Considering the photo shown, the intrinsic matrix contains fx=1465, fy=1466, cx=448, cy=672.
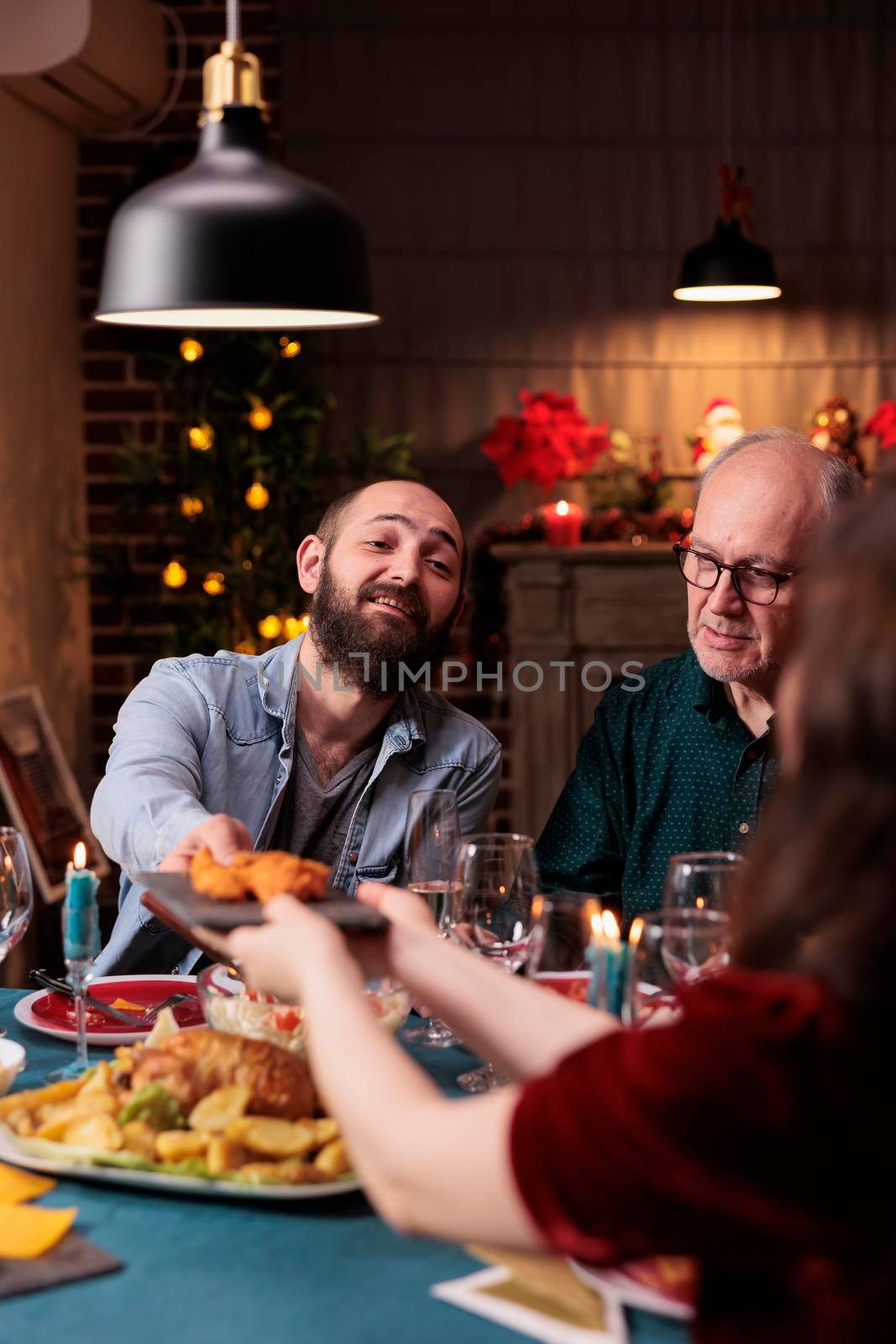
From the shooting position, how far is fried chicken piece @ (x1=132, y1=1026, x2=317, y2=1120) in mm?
1185

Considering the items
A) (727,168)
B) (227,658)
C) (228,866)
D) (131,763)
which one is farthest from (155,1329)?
(727,168)

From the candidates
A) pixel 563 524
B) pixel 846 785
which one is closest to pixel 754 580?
pixel 846 785

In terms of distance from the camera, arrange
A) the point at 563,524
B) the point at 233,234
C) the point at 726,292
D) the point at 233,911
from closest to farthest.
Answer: the point at 233,911 → the point at 233,234 → the point at 726,292 → the point at 563,524

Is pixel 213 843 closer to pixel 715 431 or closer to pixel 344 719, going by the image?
pixel 344 719

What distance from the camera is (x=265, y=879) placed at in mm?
1194

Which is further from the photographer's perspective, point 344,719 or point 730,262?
point 730,262

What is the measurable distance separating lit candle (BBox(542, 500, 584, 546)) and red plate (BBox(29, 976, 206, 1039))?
292cm

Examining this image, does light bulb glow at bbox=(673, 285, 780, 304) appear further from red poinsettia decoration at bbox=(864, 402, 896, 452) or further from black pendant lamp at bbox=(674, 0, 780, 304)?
red poinsettia decoration at bbox=(864, 402, 896, 452)

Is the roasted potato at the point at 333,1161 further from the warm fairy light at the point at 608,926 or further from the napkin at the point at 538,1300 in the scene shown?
the warm fairy light at the point at 608,926

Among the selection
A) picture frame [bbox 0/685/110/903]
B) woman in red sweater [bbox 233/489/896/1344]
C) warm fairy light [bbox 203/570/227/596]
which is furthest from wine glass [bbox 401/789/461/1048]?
warm fairy light [bbox 203/570/227/596]

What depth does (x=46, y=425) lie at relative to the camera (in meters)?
4.22

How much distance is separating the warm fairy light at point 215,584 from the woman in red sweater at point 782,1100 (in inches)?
135

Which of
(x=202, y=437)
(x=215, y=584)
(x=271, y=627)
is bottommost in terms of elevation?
(x=271, y=627)

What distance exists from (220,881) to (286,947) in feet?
0.76
